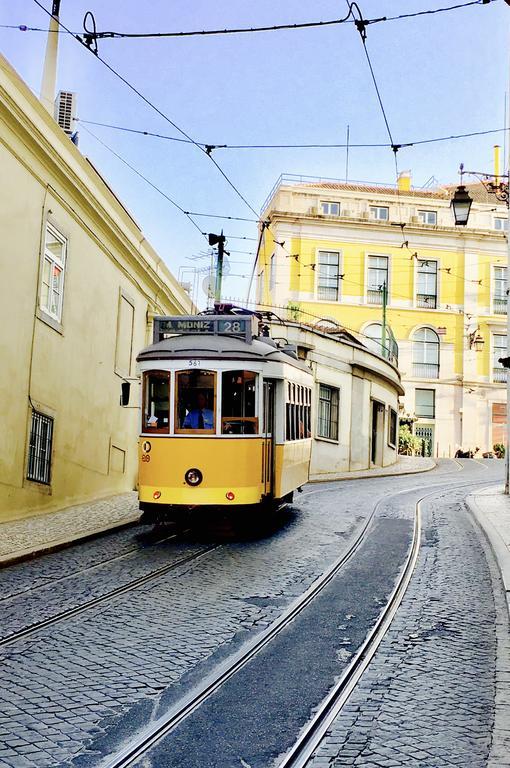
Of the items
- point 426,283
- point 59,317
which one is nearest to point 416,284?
point 426,283

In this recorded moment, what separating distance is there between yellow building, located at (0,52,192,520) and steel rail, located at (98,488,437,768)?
195 inches

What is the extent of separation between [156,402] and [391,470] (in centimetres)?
2036

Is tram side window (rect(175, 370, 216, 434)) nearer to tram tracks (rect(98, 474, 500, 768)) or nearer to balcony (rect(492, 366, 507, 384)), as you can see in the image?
tram tracks (rect(98, 474, 500, 768))

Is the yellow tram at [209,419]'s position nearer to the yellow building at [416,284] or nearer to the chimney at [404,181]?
the yellow building at [416,284]

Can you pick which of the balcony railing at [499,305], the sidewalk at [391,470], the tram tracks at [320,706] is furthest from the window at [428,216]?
the tram tracks at [320,706]

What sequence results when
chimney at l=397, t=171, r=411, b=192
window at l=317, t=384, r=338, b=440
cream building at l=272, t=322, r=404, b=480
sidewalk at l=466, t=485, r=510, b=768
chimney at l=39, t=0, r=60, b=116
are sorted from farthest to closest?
chimney at l=397, t=171, r=411, b=192 < window at l=317, t=384, r=338, b=440 < cream building at l=272, t=322, r=404, b=480 < chimney at l=39, t=0, r=60, b=116 < sidewalk at l=466, t=485, r=510, b=768

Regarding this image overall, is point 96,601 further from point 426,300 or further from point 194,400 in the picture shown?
point 426,300

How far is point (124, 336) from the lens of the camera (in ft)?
66.1

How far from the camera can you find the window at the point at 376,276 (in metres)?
45.8

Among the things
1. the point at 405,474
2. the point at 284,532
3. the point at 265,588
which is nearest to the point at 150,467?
the point at 284,532

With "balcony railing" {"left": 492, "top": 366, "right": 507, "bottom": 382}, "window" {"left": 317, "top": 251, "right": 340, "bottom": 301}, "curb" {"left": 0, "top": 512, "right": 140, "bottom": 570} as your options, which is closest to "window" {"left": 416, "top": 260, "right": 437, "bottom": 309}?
"window" {"left": 317, "top": 251, "right": 340, "bottom": 301}

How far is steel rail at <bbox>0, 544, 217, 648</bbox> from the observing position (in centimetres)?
682

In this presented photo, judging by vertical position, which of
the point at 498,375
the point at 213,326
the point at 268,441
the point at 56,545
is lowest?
the point at 56,545

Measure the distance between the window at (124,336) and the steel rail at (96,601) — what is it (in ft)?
30.5
